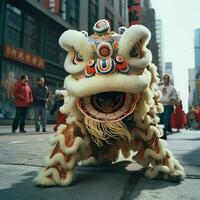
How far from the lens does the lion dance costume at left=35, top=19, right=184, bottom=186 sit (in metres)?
2.67

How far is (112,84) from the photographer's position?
2.65 m

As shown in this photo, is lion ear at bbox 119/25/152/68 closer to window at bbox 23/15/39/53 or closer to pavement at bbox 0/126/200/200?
pavement at bbox 0/126/200/200

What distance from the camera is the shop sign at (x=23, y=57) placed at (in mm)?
16594

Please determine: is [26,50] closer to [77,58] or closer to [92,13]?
[92,13]

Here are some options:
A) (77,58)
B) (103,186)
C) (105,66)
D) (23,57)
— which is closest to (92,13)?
(23,57)

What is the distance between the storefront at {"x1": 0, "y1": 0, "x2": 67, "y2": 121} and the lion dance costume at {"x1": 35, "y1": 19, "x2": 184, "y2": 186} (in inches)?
555

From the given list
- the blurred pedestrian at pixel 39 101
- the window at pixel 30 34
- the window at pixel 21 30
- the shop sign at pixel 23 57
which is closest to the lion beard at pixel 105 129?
the blurred pedestrian at pixel 39 101

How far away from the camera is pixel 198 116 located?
66.8 ft

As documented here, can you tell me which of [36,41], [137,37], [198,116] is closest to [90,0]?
[36,41]

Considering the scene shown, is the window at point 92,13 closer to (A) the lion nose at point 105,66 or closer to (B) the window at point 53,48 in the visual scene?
(B) the window at point 53,48

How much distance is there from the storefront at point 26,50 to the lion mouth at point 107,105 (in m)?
14.2

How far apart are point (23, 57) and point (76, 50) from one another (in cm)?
1566

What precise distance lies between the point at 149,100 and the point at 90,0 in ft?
89.3

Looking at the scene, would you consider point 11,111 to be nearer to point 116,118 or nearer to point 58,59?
point 58,59
